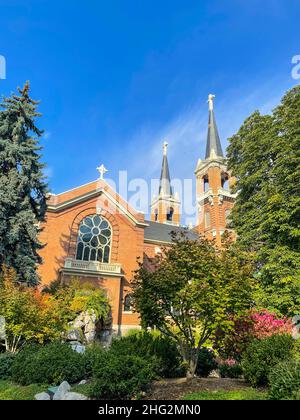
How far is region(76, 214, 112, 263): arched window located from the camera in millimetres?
26352

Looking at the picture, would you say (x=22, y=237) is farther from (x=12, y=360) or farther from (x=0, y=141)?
(x=12, y=360)

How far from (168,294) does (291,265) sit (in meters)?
8.86

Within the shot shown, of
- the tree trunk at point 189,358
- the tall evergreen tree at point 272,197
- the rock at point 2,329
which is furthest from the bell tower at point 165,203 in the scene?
the tree trunk at point 189,358

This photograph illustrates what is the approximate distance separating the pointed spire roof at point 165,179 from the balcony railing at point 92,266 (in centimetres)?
3926

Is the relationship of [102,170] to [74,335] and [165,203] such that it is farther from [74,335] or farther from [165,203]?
[165,203]

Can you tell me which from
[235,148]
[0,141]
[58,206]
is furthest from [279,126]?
[58,206]

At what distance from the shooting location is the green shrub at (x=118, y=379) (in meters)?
7.08

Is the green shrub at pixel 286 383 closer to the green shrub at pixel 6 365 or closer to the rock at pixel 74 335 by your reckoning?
the green shrub at pixel 6 365

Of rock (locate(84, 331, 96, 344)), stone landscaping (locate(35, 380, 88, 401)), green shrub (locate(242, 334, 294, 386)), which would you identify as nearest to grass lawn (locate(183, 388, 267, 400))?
green shrub (locate(242, 334, 294, 386))

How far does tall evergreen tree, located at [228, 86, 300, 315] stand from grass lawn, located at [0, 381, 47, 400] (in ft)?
35.9

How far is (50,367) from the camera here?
8.96m

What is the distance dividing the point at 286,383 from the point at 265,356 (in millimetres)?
2725

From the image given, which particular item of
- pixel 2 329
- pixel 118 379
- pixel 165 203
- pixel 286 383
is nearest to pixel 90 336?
pixel 2 329

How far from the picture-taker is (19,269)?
16.6 metres
